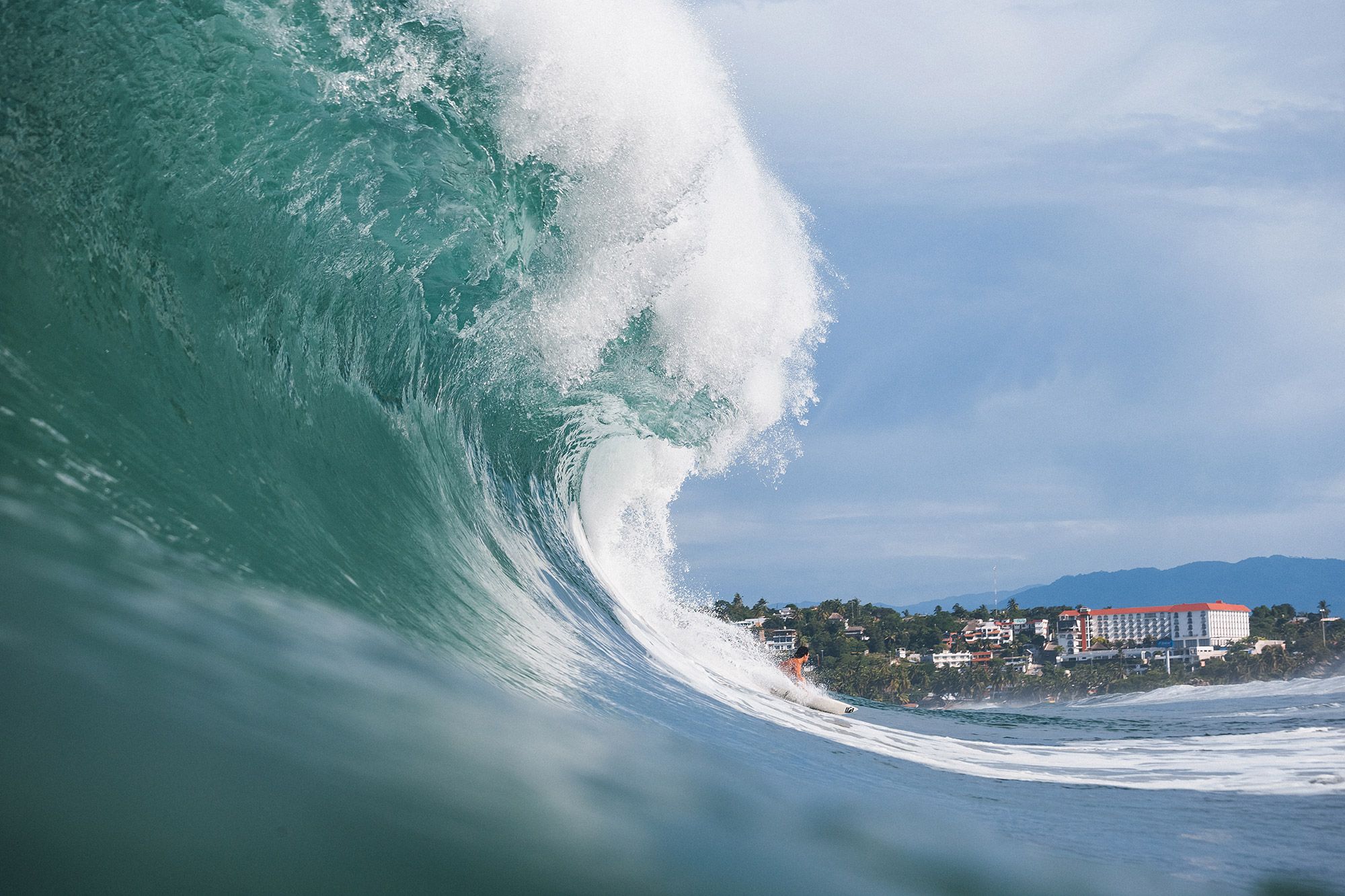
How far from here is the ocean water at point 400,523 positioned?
7.73ft

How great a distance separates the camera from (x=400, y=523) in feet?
19.2

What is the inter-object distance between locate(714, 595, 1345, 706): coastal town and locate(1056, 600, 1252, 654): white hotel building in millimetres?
146

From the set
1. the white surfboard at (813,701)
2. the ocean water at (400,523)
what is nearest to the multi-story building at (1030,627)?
the ocean water at (400,523)

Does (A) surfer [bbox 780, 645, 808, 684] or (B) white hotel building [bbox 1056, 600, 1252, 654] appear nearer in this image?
(A) surfer [bbox 780, 645, 808, 684]

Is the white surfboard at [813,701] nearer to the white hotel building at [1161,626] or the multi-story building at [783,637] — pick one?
the multi-story building at [783,637]

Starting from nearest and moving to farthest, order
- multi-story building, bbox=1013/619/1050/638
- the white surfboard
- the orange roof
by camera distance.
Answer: the white surfboard, multi-story building, bbox=1013/619/1050/638, the orange roof

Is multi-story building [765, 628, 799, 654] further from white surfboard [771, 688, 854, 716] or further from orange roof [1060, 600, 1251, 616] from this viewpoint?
white surfboard [771, 688, 854, 716]

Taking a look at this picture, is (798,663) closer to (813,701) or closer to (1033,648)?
(813,701)

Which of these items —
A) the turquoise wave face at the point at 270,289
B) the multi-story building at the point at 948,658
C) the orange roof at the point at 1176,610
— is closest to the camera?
the turquoise wave face at the point at 270,289

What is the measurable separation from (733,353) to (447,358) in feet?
12.4

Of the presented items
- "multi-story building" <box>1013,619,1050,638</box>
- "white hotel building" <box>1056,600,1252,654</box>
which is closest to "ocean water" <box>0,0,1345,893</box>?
"white hotel building" <box>1056,600,1252,654</box>

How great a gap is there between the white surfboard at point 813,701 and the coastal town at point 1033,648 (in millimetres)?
40407

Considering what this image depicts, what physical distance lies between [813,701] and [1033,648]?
74214 millimetres

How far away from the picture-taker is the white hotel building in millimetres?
82688
